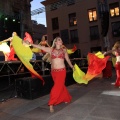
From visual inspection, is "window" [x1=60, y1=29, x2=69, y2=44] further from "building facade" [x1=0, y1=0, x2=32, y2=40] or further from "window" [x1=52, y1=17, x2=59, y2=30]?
"building facade" [x1=0, y1=0, x2=32, y2=40]

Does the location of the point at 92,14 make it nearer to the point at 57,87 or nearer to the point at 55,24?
the point at 55,24

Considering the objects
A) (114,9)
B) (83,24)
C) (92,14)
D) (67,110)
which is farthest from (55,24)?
(67,110)

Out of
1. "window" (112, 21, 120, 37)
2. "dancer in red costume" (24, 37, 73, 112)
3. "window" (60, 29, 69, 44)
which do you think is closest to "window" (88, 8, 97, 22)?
"window" (112, 21, 120, 37)

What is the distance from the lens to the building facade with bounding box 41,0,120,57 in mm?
30672

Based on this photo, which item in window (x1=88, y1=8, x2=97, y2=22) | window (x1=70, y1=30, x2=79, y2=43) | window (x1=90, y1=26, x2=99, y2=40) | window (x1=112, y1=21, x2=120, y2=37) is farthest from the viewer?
window (x1=70, y1=30, x2=79, y2=43)

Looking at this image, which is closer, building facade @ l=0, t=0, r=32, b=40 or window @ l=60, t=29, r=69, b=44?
building facade @ l=0, t=0, r=32, b=40

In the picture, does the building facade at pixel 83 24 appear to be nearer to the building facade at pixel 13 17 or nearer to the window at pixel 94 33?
the window at pixel 94 33

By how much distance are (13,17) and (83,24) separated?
597 inches

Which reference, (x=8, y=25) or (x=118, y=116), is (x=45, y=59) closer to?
(x=118, y=116)

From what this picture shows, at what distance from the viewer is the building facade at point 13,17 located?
63.2ft

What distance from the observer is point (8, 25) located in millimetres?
19609

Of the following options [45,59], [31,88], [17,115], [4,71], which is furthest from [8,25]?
[17,115]

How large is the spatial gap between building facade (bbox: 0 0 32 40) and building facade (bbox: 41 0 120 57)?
4.94m

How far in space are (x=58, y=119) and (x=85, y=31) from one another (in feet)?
97.2
